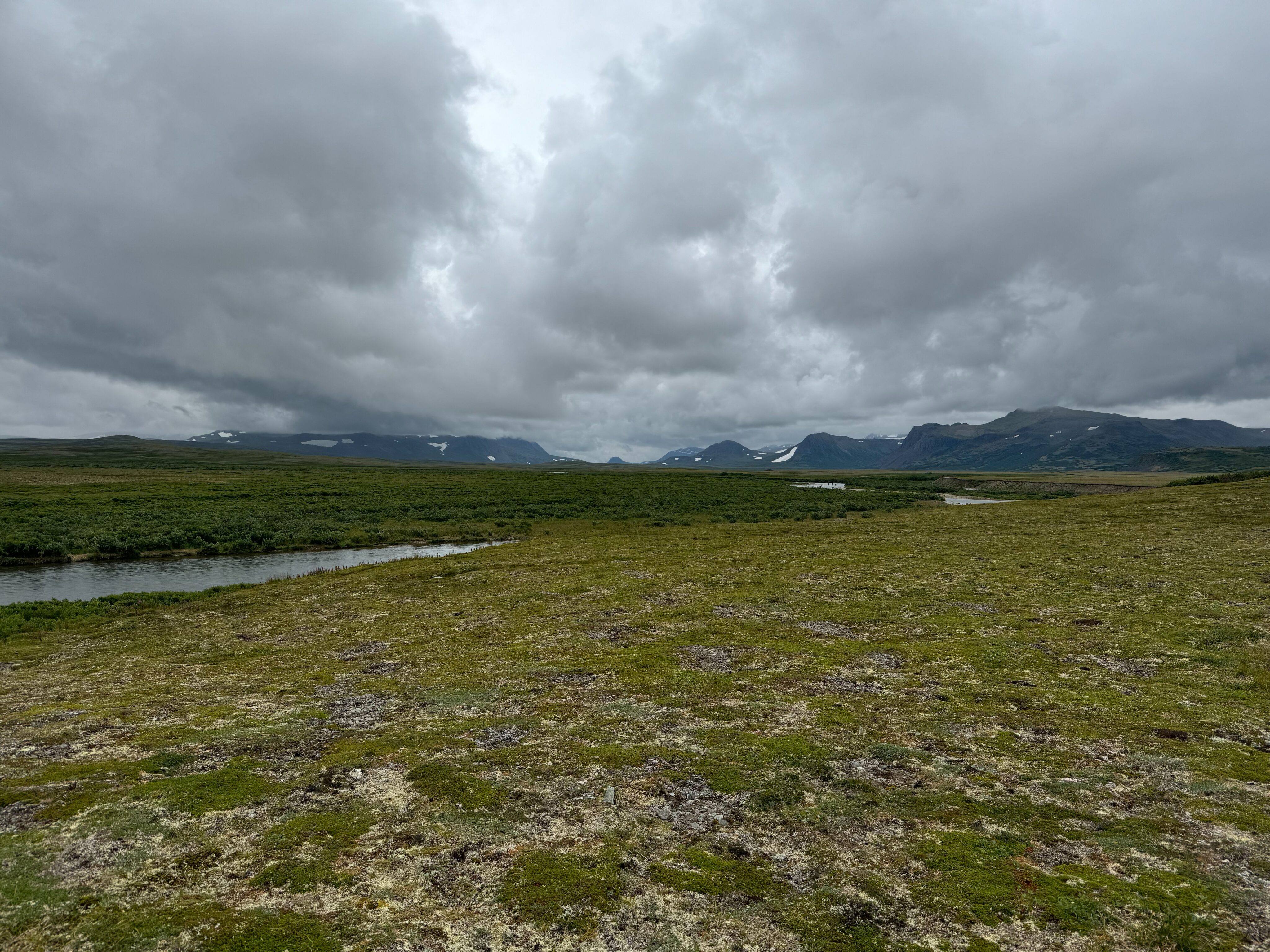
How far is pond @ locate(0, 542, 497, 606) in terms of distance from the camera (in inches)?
1624

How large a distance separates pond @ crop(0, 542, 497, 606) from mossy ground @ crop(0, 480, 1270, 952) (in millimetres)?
18528

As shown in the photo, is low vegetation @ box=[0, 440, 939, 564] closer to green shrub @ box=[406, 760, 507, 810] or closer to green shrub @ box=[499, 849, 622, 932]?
green shrub @ box=[406, 760, 507, 810]

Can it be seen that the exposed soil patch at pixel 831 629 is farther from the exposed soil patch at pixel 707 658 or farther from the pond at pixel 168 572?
the pond at pixel 168 572

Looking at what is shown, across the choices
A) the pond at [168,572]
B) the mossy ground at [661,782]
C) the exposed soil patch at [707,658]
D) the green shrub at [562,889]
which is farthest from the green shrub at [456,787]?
the pond at [168,572]

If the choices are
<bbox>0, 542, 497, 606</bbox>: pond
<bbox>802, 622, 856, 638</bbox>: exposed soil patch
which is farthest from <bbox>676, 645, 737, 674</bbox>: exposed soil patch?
<bbox>0, 542, 497, 606</bbox>: pond

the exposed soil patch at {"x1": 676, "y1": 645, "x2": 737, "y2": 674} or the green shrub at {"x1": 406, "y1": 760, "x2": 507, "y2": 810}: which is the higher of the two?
the green shrub at {"x1": 406, "y1": 760, "x2": 507, "y2": 810}

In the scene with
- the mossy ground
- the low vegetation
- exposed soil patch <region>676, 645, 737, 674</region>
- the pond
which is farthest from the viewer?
the low vegetation

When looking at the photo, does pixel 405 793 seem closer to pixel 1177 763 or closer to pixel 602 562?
pixel 1177 763

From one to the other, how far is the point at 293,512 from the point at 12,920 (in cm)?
9048

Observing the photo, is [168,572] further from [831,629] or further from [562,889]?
[562,889]

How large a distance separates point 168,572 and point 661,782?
53254 mm

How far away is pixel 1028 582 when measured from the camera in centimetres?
2989

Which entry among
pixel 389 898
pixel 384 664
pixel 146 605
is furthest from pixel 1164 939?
pixel 146 605

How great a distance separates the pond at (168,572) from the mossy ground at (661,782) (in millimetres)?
18528
